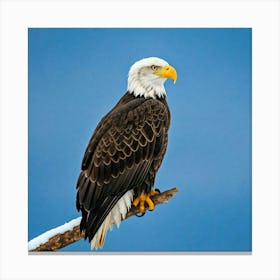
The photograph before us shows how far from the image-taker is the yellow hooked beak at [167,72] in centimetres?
499

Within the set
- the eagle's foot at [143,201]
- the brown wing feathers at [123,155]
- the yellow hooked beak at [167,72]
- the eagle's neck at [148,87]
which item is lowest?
the eagle's foot at [143,201]

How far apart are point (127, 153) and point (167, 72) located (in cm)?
68

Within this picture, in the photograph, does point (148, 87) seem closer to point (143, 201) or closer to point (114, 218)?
point (143, 201)

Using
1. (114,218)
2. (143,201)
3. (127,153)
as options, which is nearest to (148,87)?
(127,153)

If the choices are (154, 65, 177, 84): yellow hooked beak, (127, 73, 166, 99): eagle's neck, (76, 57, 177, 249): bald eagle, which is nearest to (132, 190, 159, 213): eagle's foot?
(76, 57, 177, 249): bald eagle

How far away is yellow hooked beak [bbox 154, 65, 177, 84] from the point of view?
499cm

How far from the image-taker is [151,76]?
16.5 feet

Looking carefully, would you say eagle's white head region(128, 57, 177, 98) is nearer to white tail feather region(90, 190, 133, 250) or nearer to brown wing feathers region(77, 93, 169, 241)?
brown wing feathers region(77, 93, 169, 241)

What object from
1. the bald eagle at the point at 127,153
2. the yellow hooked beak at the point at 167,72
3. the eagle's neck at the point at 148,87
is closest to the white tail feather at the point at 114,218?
the bald eagle at the point at 127,153

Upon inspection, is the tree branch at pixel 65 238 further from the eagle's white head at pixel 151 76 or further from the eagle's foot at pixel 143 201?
the eagle's white head at pixel 151 76

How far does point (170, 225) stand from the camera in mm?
5188
